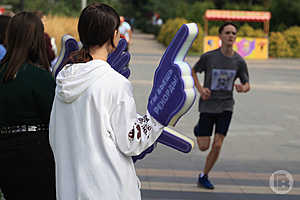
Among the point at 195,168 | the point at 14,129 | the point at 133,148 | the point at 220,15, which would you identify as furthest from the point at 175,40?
the point at 220,15

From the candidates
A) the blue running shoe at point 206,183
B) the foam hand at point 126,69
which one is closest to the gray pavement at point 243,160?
the blue running shoe at point 206,183

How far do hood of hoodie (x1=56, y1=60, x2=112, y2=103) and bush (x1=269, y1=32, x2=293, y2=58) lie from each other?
2448 centimetres

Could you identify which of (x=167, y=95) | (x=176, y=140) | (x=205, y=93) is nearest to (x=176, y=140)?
(x=176, y=140)

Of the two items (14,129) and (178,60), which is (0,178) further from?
(178,60)

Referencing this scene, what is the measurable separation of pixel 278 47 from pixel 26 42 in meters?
23.9

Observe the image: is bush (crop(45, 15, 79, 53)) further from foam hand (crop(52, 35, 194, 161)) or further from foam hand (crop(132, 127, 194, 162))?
foam hand (crop(132, 127, 194, 162))

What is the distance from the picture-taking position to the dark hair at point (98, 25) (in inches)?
91.5

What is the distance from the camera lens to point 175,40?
233 centimetres

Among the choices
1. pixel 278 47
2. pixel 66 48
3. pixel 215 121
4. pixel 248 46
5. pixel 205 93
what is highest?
pixel 66 48

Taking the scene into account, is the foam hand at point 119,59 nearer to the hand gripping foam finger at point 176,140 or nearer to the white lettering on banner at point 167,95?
the hand gripping foam finger at point 176,140

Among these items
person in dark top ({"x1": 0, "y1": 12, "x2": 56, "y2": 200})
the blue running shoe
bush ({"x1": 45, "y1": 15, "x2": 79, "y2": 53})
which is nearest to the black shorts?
the blue running shoe

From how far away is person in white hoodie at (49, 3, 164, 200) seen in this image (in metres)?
2.25

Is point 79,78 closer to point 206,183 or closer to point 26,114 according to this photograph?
point 26,114

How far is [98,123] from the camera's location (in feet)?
7.44
